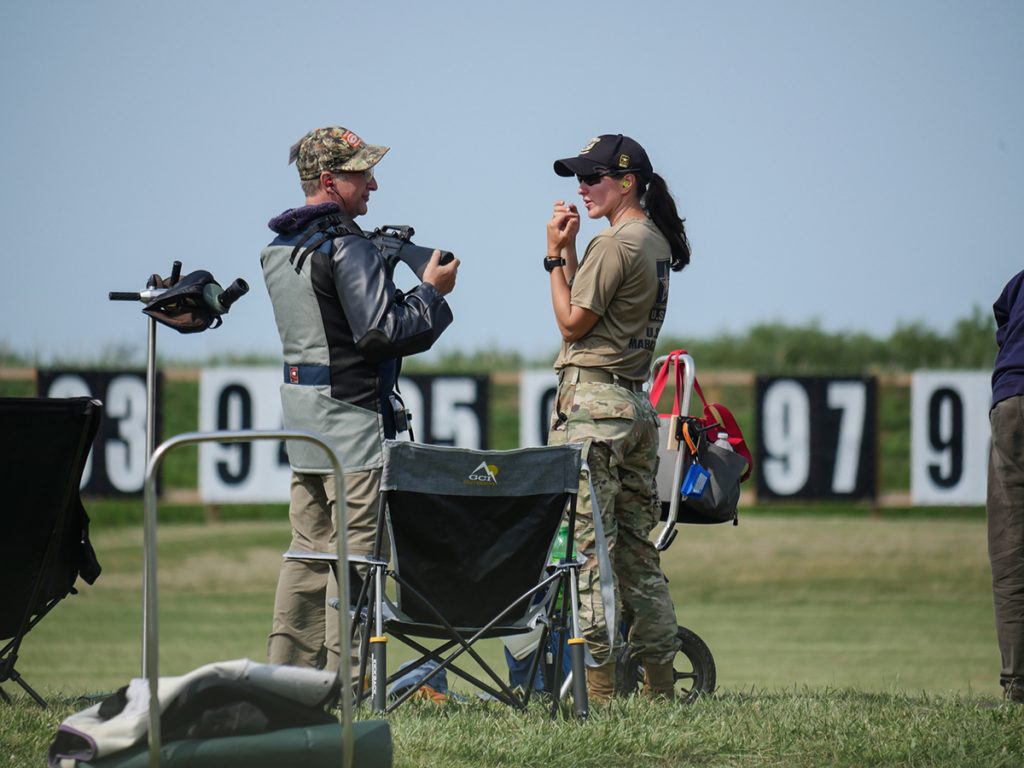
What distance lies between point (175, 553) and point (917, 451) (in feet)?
26.1

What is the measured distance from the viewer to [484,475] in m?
4.21

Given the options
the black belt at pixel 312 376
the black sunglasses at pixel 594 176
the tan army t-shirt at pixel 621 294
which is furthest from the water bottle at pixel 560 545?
the black sunglasses at pixel 594 176

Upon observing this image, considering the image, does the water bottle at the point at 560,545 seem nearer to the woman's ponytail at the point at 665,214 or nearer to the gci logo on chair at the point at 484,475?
the gci logo on chair at the point at 484,475

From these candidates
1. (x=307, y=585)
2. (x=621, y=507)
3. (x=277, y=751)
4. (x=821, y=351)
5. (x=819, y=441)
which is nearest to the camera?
(x=277, y=751)

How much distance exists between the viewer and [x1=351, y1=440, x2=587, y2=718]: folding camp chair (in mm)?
4156

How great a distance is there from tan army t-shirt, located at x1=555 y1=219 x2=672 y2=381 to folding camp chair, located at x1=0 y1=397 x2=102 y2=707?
1.55m

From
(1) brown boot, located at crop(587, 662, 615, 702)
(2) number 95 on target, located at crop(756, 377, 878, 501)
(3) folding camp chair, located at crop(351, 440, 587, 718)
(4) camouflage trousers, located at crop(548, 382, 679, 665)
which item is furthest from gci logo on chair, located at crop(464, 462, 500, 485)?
(2) number 95 on target, located at crop(756, 377, 878, 501)

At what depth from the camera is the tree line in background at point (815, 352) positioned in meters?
17.0

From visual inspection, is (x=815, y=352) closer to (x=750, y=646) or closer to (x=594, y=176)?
(x=750, y=646)

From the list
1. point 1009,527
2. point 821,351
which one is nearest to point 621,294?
point 1009,527

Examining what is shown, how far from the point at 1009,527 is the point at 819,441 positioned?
1027 centimetres

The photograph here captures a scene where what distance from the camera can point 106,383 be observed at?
14.8 meters

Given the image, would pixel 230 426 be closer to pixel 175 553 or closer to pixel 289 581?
pixel 175 553

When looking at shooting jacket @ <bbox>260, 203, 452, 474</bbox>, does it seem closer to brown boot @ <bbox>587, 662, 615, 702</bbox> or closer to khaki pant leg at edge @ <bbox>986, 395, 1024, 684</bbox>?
brown boot @ <bbox>587, 662, 615, 702</bbox>
